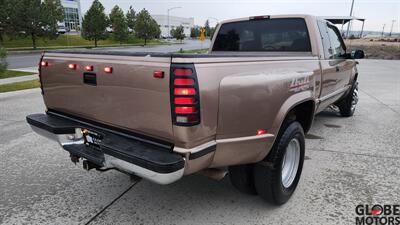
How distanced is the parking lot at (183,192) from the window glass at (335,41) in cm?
145

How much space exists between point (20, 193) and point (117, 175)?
3.44 feet

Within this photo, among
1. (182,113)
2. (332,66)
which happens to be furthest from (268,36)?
(182,113)

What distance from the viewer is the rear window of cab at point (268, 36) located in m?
4.21

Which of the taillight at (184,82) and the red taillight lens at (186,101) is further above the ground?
the taillight at (184,82)

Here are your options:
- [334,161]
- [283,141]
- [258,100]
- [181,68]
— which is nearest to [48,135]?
[181,68]

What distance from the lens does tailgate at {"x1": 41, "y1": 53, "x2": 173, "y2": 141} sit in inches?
87.5

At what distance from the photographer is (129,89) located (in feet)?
7.84

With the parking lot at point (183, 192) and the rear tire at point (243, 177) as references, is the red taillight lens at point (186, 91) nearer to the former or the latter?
the rear tire at point (243, 177)

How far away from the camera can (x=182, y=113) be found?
2.14 m

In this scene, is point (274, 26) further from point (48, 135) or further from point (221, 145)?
point (48, 135)

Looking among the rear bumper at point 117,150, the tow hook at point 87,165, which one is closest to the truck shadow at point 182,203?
the tow hook at point 87,165

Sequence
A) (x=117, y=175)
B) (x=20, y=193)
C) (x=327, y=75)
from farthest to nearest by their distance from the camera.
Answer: (x=327, y=75) → (x=117, y=175) → (x=20, y=193)

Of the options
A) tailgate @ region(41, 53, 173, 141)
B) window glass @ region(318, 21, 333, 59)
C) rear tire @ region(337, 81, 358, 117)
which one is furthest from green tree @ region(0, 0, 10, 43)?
window glass @ region(318, 21, 333, 59)

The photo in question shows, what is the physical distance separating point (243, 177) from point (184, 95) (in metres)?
1.24
